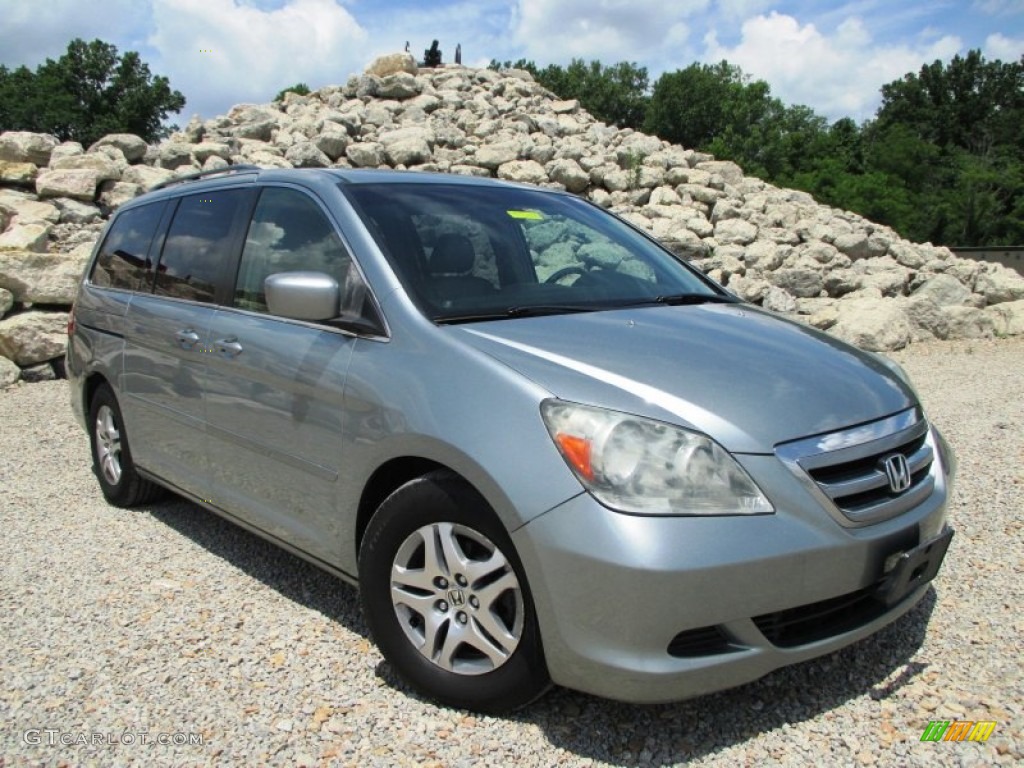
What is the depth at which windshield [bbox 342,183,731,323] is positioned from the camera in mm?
3176

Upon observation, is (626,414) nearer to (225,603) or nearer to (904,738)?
(904,738)

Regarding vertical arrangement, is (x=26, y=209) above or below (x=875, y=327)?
above

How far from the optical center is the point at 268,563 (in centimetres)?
420

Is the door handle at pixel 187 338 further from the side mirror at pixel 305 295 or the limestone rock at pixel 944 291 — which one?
the limestone rock at pixel 944 291

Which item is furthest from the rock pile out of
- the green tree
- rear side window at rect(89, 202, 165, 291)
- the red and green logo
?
the green tree

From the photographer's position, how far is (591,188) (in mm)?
16703

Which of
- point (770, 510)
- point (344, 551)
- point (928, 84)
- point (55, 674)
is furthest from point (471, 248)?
point (928, 84)

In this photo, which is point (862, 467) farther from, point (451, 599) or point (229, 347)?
point (229, 347)

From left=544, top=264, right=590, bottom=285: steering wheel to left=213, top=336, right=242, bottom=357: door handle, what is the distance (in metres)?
1.35

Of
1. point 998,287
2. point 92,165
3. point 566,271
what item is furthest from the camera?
point 998,287

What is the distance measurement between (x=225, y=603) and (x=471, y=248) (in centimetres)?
189

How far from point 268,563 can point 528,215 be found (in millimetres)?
2126

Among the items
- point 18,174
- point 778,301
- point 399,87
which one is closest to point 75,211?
point 18,174

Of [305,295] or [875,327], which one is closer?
[305,295]
